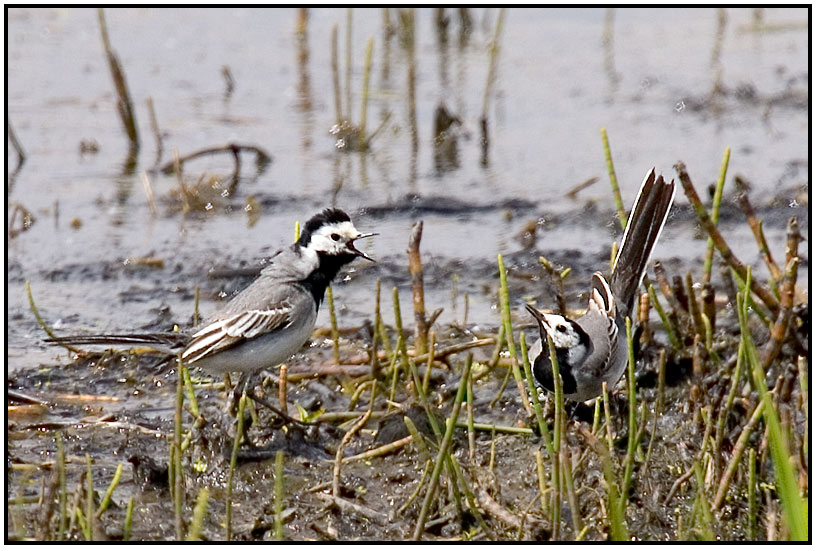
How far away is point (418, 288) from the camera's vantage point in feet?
21.7

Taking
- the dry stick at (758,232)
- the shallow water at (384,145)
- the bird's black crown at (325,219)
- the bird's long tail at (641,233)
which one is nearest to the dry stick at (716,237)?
the dry stick at (758,232)

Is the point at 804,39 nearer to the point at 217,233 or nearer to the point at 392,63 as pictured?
the point at 392,63

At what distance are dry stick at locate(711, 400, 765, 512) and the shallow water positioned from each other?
9.67 feet

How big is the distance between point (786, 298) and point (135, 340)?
3.16m

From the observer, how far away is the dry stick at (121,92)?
10.9 metres

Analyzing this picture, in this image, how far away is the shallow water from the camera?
8812mm

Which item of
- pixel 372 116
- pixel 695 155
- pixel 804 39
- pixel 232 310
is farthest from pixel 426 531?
pixel 804 39

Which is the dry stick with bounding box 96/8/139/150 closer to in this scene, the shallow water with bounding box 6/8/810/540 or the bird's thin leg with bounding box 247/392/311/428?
the shallow water with bounding box 6/8/810/540

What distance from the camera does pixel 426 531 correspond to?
516 cm

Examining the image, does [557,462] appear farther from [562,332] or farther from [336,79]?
[336,79]

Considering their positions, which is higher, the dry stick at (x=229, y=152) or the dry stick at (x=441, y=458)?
the dry stick at (x=229, y=152)

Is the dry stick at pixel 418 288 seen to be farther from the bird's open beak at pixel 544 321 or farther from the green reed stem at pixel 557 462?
the green reed stem at pixel 557 462

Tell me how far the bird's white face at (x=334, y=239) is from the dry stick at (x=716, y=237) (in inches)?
68.5

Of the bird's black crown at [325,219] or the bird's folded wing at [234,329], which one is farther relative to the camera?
the bird's black crown at [325,219]
